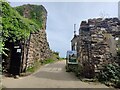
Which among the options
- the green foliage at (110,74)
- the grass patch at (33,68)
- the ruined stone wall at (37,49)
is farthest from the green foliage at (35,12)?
the green foliage at (110,74)

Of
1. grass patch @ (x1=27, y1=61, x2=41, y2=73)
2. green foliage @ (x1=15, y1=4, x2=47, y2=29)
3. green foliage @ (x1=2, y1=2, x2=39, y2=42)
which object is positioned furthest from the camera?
green foliage @ (x1=15, y1=4, x2=47, y2=29)

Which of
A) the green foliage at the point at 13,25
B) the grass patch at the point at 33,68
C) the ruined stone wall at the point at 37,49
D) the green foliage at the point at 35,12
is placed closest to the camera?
the green foliage at the point at 13,25

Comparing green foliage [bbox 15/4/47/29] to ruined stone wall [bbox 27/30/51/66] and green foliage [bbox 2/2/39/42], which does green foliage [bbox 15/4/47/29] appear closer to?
ruined stone wall [bbox 27/30/51/66]

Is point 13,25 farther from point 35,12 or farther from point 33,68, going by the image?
point 35,12

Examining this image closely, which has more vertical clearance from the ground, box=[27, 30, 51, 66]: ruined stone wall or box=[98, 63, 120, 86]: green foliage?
box=[27, 30, 51, 66]: ruined stone wall

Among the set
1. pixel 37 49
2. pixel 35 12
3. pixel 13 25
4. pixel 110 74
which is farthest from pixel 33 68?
pixel 110 74

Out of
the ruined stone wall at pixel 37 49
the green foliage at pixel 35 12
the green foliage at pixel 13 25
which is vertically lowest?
the ruined stone wall at pixel 37 49

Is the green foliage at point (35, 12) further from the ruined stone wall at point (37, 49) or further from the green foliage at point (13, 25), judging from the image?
the green foliage at point (13, 25)

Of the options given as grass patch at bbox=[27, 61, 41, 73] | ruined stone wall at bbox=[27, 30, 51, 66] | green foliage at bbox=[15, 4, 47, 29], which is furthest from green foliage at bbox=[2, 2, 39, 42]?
green foliage at bbox=[15, 4, 47, 29]

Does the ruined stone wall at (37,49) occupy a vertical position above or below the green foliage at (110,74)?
above

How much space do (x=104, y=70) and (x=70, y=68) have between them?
9.70 feet

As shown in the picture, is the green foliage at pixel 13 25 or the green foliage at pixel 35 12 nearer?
the green foliage at pixel 13 25

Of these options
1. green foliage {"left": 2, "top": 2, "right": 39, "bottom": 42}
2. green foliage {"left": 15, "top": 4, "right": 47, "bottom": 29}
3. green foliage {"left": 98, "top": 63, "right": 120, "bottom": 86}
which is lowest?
green foliage {"left": 98, "top": 63, "right": 120, "bottom": 86}

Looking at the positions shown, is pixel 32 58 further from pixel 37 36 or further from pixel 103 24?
pixel 103 24
